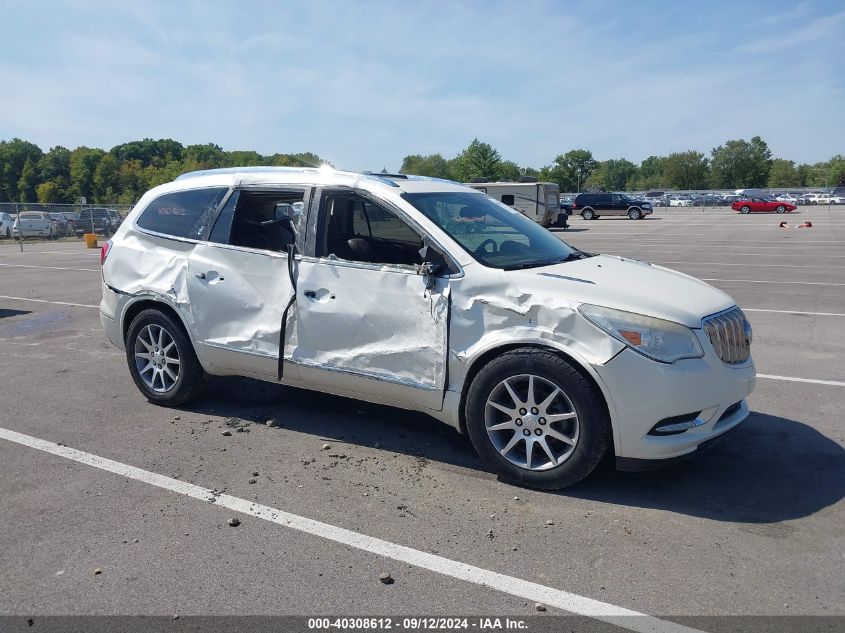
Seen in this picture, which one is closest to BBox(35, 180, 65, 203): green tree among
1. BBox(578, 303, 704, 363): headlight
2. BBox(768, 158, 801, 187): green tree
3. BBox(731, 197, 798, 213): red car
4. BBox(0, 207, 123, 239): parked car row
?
BBox(0, 207, 123, 239): parked car row

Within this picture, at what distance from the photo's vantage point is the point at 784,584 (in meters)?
3.18

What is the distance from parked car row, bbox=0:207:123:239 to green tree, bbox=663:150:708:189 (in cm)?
11769

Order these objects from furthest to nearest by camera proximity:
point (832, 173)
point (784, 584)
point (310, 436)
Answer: point (832, 173) < point (310, 436) < point (784, 584)

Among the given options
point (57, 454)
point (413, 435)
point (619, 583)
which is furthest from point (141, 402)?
point (619, 583)

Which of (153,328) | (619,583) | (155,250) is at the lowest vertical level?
(619,583)

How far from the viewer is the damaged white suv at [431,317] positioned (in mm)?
3922

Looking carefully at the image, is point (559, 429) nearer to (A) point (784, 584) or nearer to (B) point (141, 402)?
(A) point (784, 584)

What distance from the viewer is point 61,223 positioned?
108ft

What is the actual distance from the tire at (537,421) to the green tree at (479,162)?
87673 millimetres

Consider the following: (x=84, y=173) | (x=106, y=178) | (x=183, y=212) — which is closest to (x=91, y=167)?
(x=84, y=173)

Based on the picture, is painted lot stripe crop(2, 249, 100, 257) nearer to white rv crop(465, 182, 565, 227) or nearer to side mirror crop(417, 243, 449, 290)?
white rv crop(465, 182, 565, 227)

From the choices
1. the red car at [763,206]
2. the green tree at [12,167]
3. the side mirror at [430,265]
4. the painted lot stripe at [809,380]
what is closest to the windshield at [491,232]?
the side mirror at [430,265]

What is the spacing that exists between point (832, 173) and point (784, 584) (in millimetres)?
134291

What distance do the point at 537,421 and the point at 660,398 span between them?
2.31 ft
